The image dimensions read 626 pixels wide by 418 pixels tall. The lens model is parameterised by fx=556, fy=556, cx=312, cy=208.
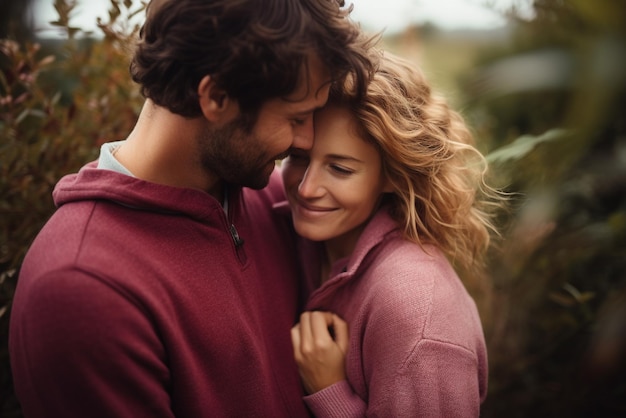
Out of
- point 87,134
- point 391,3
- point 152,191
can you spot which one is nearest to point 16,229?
point 87,134

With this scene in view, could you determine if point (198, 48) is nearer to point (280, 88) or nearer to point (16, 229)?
point (280, 88)

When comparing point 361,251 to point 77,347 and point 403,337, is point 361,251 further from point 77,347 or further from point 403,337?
point 77,347

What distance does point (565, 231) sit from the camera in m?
2.75

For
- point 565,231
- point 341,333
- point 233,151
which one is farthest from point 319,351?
point 565,231

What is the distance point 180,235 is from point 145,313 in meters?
0.26

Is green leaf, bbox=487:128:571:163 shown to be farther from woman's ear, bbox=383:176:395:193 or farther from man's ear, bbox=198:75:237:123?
man's ear, bbox=198:75:237:123

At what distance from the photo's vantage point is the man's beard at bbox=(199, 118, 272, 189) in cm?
160

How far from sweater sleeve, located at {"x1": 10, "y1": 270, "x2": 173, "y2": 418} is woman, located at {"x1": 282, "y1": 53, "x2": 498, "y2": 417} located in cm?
63

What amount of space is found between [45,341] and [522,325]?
2.28m

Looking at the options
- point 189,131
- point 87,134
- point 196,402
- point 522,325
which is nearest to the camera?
point 196,402

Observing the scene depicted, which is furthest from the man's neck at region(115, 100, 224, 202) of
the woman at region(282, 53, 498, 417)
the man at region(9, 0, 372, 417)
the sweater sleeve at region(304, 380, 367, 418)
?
the sweater sleeve at region(304, 380, 367, 418)

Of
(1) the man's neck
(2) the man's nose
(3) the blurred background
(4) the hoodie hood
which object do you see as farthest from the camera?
(3) the blurred background

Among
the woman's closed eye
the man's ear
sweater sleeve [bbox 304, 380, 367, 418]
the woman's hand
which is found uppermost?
the man's ear

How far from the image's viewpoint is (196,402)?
4.94 ft
